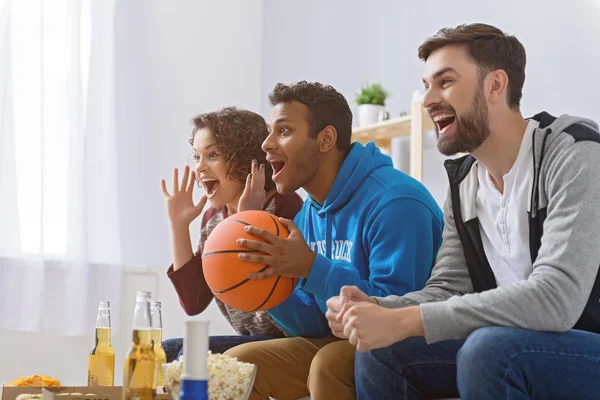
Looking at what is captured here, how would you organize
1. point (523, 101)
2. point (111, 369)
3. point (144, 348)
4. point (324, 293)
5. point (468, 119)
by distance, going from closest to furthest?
point (144, 348)
point (468, 119)
point (324, 293)
point (111, 369)
point (523, 101)

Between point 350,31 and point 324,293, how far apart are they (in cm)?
256

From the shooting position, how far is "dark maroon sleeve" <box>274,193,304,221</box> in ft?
8.23

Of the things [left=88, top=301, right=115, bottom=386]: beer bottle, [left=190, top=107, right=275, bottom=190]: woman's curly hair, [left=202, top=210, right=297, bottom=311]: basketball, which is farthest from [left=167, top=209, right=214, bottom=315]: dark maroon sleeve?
[left=202, top=210, right=297, bottom=311]: basketball

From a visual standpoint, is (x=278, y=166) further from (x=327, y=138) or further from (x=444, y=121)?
(x=444, y=121)

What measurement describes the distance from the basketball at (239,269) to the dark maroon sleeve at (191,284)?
0.70 m

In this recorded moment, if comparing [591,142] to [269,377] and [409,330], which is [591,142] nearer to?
[409,330]

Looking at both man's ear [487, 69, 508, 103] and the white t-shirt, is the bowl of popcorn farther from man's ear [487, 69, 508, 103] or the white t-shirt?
man's ear [487, 69, 508, 103]

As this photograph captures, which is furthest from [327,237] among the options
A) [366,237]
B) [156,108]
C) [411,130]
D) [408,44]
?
[156,108]

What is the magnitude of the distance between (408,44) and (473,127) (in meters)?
2.17

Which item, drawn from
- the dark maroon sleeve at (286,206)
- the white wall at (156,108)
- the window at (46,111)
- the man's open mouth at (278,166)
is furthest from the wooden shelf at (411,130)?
the window at (46,111)

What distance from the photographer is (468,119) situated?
5.51 feet

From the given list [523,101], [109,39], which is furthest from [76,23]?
[523,101]

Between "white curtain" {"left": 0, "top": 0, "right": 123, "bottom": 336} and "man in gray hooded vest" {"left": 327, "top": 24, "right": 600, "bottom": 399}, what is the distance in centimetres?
241

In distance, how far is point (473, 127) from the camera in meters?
1.67
